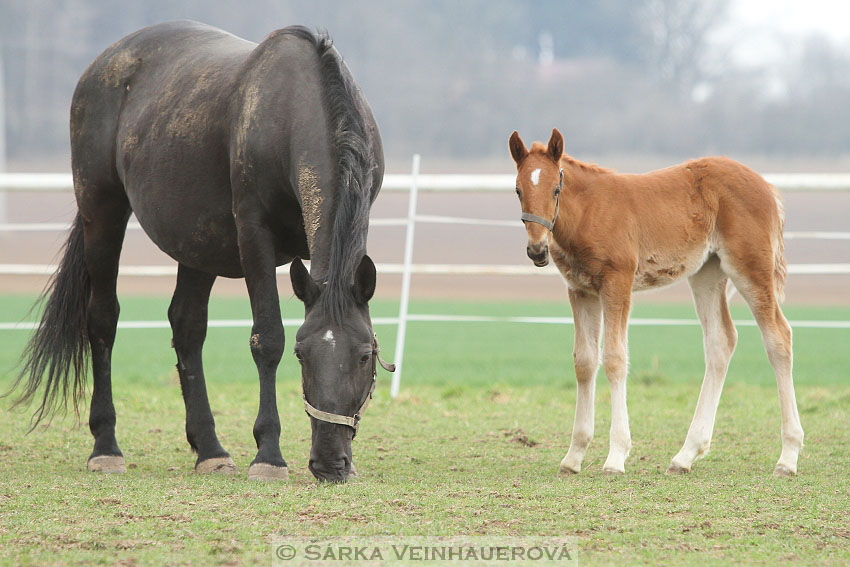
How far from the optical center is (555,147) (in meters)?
4.97

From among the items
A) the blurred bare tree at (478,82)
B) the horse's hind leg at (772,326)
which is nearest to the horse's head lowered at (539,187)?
the horse's hind leg at (772,326)

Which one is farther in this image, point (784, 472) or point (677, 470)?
point (677, 470)

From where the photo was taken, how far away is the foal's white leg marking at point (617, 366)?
16.5 feet

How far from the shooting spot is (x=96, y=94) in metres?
5.96

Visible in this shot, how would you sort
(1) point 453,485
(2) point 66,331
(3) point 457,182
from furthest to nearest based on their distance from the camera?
(3) point 457,182 → (2) point 66,331 → (1) point 453,485

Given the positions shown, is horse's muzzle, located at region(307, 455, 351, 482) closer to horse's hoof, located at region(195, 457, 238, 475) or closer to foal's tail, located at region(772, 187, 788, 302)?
horse's hoof, located at region(195, 457, 238, 475)

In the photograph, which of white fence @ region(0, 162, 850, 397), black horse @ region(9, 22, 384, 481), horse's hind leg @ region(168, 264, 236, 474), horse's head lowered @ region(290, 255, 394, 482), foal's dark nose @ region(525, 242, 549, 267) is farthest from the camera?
white fence @ region(0, 162, 850, 397)

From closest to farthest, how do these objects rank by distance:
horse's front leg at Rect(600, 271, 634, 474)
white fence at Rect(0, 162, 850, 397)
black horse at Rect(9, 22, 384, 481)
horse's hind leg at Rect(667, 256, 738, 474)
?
black horse at Rect(9, 22, 384, 481), horse's front leg at Rect(600, 271, 634, 474), horse's hind leg at Rect(667, 256, 738, 474), white fence at Rect(0, 162, 850, 397)

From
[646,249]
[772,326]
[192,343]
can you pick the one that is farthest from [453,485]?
[192,343]

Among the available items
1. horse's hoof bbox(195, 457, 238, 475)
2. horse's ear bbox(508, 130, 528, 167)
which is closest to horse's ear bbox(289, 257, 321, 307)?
horse's ear bbox(508, 130, 528, 167)

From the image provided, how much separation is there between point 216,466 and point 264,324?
0.96 metres

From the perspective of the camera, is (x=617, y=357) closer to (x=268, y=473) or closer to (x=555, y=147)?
(x=555, y=147)

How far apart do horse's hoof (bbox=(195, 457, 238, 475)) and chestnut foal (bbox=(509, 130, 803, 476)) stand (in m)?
1.69

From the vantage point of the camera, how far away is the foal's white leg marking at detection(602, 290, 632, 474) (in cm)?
503
